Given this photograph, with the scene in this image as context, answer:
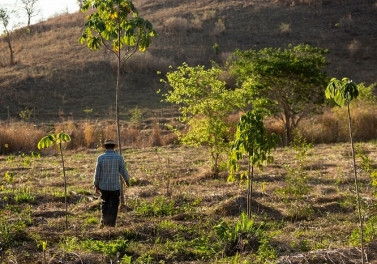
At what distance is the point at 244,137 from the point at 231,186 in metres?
4.74

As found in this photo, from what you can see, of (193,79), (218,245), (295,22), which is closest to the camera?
(218,245)

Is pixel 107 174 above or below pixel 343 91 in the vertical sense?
below

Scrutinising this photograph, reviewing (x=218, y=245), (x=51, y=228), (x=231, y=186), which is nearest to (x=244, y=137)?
(x=218, y=245)

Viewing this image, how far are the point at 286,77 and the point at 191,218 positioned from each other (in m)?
13.6

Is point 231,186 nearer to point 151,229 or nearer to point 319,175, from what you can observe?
point 319,175

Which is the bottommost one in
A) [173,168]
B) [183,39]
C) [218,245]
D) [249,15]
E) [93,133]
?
[218,245]

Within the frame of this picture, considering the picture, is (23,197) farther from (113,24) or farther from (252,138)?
(252,138)

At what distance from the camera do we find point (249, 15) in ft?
149

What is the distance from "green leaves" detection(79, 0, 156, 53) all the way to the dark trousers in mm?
2614

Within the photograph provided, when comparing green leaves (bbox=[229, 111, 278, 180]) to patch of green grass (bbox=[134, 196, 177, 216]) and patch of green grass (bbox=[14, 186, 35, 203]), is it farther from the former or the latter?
patch of green grass (bbox=[14, 186, 35, 203])

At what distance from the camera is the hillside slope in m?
30.6

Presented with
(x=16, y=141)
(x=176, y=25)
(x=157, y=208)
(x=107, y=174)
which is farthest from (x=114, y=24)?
(x=176, y=25)

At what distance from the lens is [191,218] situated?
341 inches

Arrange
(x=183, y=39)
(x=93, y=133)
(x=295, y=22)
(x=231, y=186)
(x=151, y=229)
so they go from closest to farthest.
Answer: (x=151, y=229)
(x=231, y=186)
(x=93, y=133)
(x=183, y=39)
(x=295, y=22)
